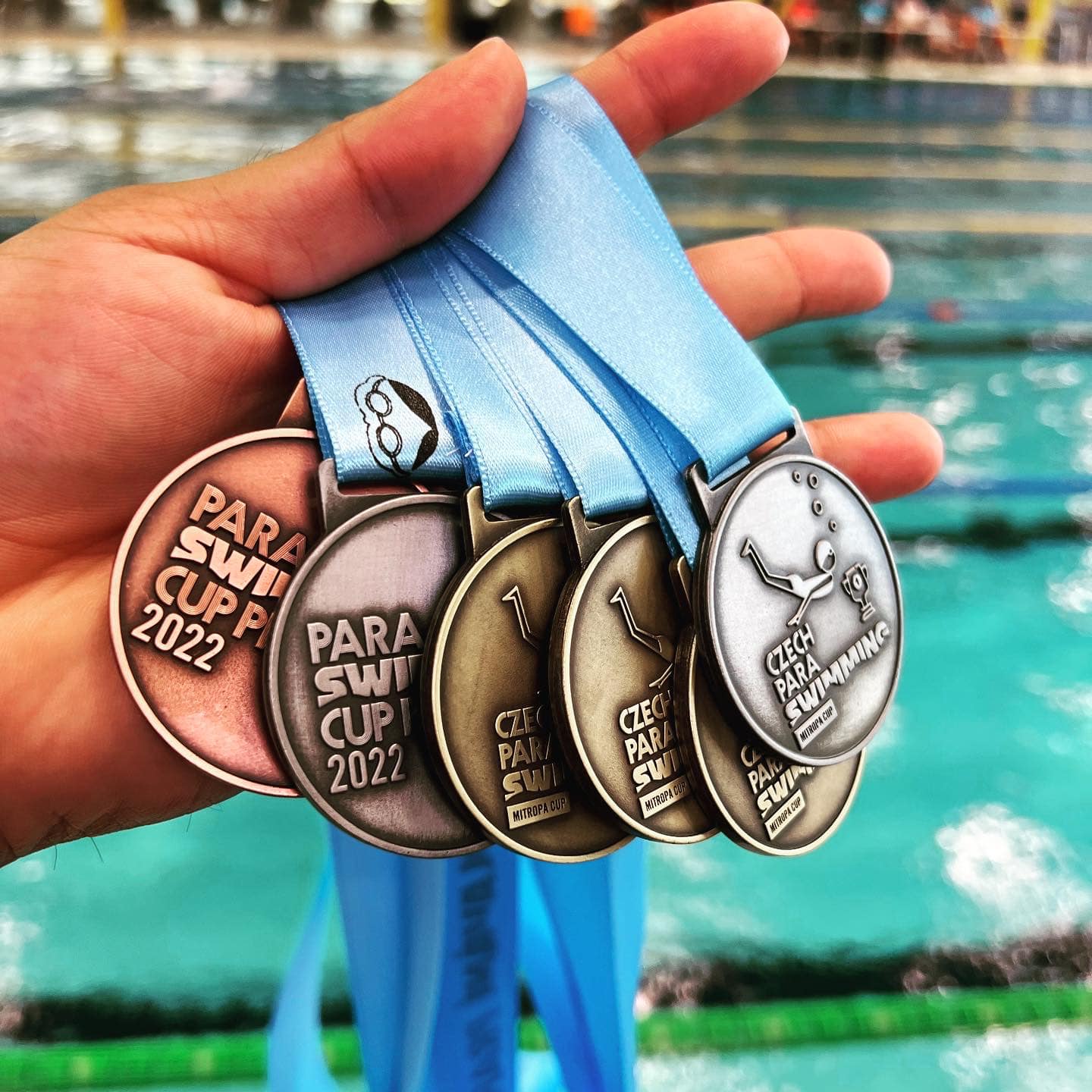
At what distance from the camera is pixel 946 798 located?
1810 millimetres

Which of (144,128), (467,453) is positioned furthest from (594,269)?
(144,128)

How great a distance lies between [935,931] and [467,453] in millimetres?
1243

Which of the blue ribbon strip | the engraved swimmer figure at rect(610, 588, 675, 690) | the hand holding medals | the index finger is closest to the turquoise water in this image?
the hand holding medals

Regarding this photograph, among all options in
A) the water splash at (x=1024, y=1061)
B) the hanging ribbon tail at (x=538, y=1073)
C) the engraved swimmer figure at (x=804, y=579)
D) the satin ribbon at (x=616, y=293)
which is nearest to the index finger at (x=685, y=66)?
the satin ribbon at (x=616, y=293)

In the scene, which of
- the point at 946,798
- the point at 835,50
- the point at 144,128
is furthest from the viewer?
the point at 835,50

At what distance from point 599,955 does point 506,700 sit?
1.22 feet

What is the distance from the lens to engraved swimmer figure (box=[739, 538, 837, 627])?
922mm

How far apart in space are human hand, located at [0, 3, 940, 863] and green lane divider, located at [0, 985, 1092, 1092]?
24.4 inches

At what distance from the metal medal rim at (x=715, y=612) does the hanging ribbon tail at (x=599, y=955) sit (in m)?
0.22

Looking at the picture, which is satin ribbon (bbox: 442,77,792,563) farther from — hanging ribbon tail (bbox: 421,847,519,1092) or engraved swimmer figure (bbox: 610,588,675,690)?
hanging ribbon tail (bbox: 421,847,519,1092)

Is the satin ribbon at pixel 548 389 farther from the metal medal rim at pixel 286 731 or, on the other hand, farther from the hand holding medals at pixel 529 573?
the metal medal rim at pixel 286 731

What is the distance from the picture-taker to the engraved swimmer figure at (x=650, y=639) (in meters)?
0.87

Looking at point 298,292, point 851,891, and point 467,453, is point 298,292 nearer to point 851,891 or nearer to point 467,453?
point 467,453

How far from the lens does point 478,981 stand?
1.09m
